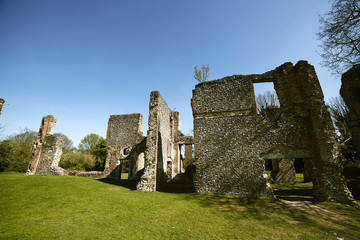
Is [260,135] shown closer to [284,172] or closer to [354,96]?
[354,96]

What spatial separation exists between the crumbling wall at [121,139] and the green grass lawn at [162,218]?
1036 centimetres

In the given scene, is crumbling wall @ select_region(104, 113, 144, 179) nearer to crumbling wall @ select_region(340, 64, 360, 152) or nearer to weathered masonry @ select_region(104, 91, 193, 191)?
weathered masonry @ select_region(104, 91, 193, 191)

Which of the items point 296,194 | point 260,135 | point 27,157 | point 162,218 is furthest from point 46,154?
point 296,194

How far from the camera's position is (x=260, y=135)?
911cm

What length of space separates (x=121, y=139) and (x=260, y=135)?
16255 mm

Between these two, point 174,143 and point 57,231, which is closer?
point 57,231

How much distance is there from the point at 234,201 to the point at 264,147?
3574 mm

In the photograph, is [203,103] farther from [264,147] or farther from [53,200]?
[53,200]

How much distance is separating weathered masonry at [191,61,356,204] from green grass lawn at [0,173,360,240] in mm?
1189

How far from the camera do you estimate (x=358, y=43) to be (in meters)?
8.38

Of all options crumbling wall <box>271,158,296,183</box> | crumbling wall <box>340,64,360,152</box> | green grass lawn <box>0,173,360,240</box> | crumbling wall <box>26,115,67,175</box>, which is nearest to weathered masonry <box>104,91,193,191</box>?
crumbling wall <box>26,115,67,175</box>

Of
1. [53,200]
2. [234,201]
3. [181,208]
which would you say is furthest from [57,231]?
[234,201]

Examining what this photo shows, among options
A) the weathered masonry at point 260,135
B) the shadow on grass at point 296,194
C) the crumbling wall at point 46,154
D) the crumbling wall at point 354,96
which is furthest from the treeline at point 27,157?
the crumbling wall at point 354,96

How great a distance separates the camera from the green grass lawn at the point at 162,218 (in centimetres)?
415
